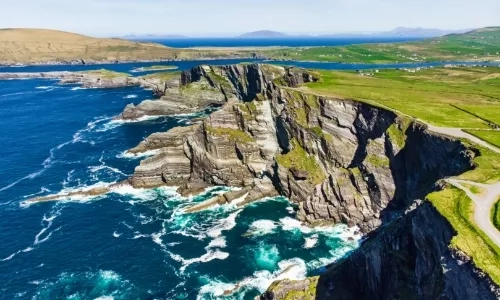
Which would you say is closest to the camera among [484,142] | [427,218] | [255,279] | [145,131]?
[427,218]

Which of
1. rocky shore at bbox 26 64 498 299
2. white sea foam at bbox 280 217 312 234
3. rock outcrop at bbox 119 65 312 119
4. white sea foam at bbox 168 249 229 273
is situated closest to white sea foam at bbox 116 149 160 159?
rocky shore at bbox 26 64 498 299

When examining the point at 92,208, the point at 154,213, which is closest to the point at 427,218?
the point at 154,213

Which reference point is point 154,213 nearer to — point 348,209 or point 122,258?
point 122,258

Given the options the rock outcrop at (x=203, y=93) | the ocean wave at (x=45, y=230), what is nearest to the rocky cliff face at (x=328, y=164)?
the ocean wave at (x=45, y=230)

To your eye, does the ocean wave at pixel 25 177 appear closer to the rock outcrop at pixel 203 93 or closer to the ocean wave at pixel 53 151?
the ocean wave at pixel 53 151

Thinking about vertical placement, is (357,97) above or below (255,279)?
above
